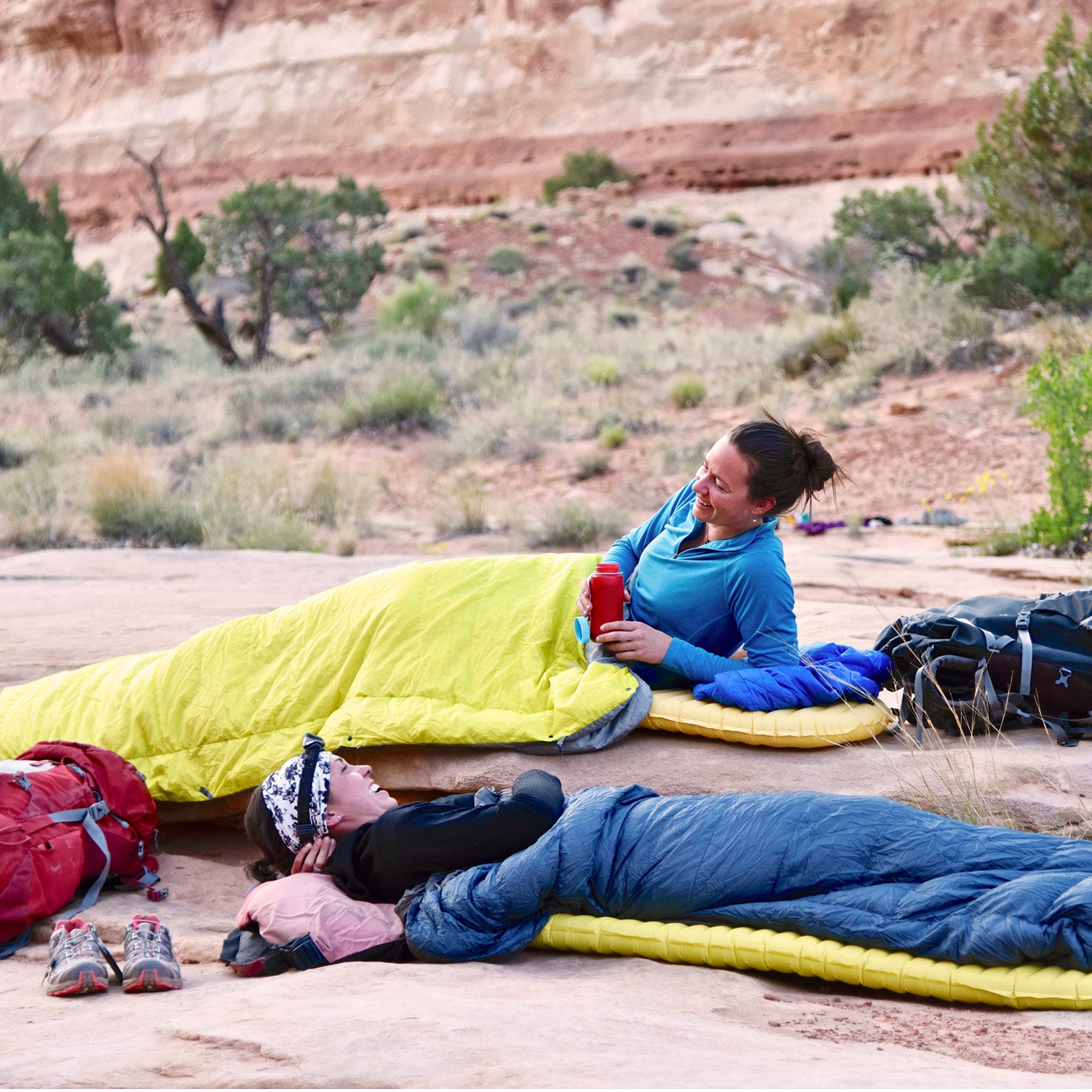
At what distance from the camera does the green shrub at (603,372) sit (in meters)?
16.0

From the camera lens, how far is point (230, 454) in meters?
12.2

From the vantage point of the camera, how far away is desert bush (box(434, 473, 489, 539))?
10.1m

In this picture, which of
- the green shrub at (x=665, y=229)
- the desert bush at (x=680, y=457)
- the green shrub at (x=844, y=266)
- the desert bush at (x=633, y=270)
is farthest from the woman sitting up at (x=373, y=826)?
the green shrub at (x=665, y=229)

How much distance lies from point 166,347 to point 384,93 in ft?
74.1

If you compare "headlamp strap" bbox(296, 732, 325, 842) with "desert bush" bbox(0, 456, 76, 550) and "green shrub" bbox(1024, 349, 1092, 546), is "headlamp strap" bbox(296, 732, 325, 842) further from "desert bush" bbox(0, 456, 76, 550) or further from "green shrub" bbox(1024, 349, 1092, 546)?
"desert bush" bbox(0, 456, 76, 550)

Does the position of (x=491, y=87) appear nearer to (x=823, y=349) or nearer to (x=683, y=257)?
(x=683, y=257)

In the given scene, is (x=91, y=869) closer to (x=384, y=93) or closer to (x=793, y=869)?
(x=793, y=869)

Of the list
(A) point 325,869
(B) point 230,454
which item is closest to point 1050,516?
(A) point 325,869

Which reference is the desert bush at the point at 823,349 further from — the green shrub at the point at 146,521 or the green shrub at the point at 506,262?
the green shrub at the point at 506,262

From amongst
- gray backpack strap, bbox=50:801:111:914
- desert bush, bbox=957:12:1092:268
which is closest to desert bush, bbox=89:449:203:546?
gray backpack strap, bbox=50:801:111:914

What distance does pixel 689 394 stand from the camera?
14.6 meters

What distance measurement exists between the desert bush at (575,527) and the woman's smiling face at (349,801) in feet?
21.1

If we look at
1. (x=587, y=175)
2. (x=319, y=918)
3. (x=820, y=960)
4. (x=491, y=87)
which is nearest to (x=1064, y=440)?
(x=820, y=960)

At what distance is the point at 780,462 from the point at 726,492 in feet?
0.57
